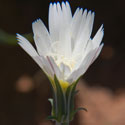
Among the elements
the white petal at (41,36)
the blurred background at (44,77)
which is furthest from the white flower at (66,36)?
the blurred background at (44,77)

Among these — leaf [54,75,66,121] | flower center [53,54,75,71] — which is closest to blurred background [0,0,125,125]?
flower center [53,54,75,71]

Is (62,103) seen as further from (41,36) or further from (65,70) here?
(41,36)

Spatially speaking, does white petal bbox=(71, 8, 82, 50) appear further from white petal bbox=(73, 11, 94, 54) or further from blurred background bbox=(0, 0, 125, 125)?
blurred background bbox=(0, 0, 125, 125)

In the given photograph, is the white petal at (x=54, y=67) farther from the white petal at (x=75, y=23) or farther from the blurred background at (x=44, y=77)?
the blurred background at (x=44, y=77)

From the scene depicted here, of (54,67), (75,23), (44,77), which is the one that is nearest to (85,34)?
(75,23)

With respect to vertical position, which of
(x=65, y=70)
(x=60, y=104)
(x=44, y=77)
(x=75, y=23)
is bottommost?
(x=44, y=77)

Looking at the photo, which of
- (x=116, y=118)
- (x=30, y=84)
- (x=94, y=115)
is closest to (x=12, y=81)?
(x=30, y=84)
